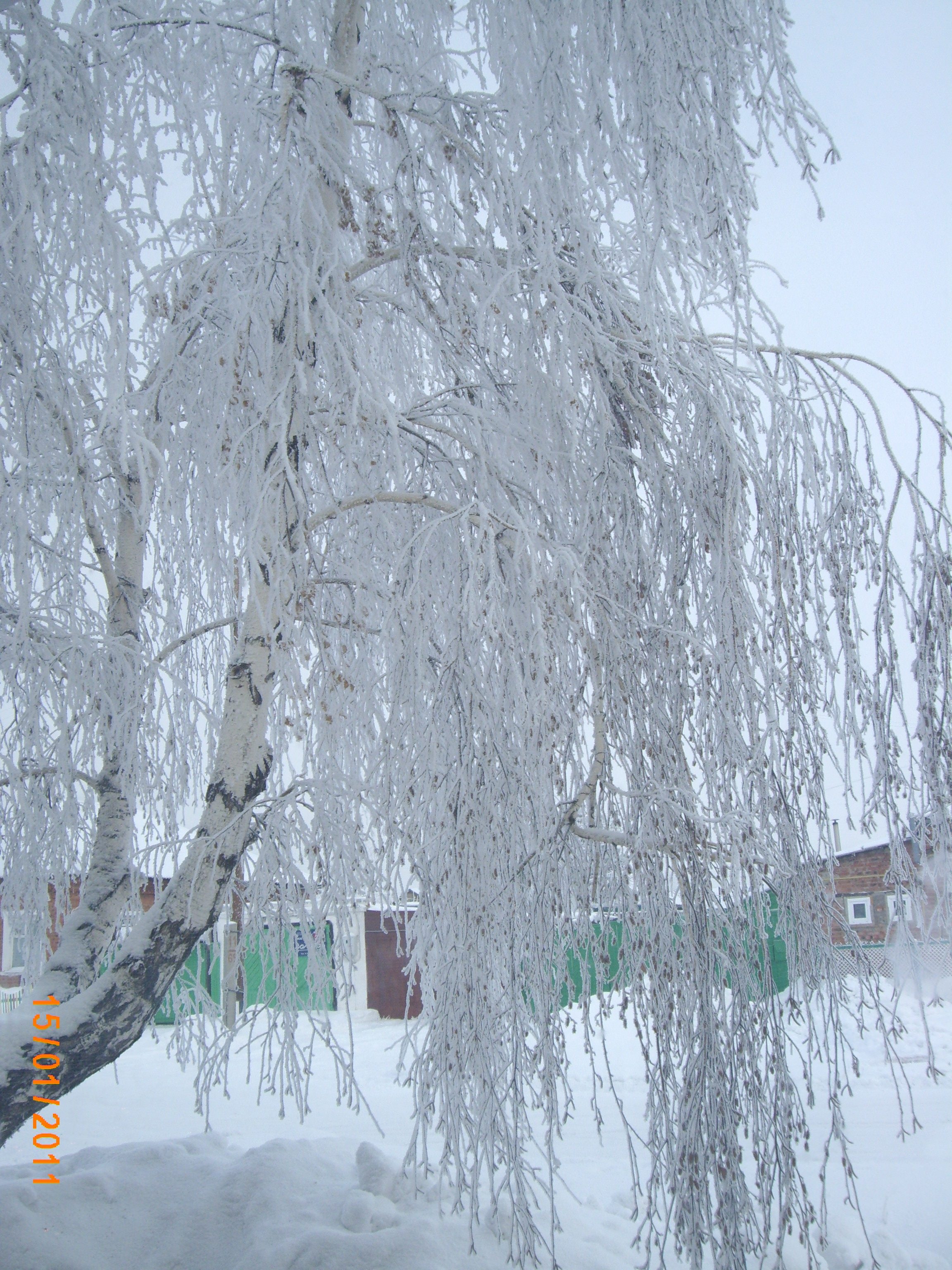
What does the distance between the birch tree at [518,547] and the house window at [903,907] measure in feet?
0.25

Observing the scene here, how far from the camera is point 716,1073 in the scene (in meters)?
1.77

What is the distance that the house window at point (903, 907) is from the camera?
177 cm

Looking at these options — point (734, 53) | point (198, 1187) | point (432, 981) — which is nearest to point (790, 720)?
point (432, 981)

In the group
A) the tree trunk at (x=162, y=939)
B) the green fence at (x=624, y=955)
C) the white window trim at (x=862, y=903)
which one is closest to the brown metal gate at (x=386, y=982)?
the white window trim at (x=862, y=903)

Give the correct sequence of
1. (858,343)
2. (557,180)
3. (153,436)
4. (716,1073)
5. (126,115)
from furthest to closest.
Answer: (858,343), (153,436), (126,115), (557,180), (716,1073)

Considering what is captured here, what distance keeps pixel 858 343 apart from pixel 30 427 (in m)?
3.35

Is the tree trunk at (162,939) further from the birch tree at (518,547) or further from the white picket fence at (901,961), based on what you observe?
the white picket fence at (901,961)

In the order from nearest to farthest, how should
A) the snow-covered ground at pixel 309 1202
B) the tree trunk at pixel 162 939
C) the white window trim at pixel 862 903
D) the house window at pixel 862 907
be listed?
the tree trunk at pixel 162 939
the snow-covered ground at pixel 309 1202
the white window trim at pixel 862 903
the house window at pixel 862 907

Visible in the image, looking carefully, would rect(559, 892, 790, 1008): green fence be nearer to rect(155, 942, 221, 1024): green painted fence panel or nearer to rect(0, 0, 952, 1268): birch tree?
rect(0, 0, 952, 1268): birch tree

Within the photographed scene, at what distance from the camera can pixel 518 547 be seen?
190 cm

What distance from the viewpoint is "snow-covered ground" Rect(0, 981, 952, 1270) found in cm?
262

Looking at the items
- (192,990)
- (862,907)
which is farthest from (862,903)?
(192,990)

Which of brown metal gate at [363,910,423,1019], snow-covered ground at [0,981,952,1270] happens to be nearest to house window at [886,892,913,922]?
snow-covered ground at [0,981,952,1270]

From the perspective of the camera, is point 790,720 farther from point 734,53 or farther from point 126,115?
point 126,115
